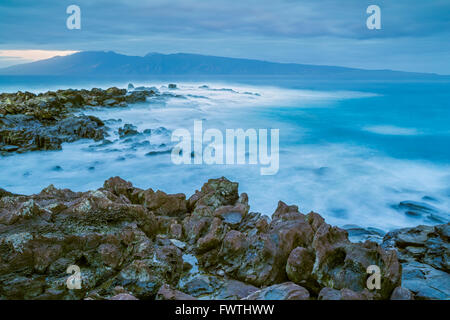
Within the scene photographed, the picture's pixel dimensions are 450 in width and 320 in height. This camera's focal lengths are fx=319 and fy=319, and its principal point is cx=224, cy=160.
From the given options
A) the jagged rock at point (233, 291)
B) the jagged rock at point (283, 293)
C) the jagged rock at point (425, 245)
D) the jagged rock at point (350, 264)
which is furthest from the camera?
the jagged rock at point (425, 245)

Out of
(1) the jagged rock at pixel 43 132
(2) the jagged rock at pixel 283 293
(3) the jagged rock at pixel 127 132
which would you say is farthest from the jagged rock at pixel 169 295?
(3) the jagged rock at pixel 127 132

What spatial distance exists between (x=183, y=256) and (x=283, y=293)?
5.35 ft

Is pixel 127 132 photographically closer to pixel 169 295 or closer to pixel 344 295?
pixel 169 295

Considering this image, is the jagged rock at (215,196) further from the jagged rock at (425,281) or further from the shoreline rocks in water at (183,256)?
the jagged rock at (425,281)

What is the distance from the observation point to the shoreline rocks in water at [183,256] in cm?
329

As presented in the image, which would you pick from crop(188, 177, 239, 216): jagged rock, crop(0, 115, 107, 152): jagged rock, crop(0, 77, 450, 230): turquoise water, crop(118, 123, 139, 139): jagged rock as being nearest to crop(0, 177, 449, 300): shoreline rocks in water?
crop(188, 177, 239, 216): jagged rock

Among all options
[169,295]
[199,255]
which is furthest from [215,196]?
[169,295]

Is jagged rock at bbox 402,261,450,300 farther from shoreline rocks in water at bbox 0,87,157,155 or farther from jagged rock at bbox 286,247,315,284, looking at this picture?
shoreline rocks in water at bbox 0,87,157,155

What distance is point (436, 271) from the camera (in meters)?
4.05

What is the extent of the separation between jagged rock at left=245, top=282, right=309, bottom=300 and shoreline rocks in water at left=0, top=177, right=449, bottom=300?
0.01 m

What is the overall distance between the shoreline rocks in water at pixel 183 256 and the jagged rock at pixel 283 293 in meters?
0.01

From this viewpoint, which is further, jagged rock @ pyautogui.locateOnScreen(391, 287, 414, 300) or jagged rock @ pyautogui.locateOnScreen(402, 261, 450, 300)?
jagged rock @ pyautogui.locateOnScreen(402, 261, 450, 300)

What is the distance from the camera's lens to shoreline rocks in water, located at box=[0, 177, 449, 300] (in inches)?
129

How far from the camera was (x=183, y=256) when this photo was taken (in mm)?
4234
